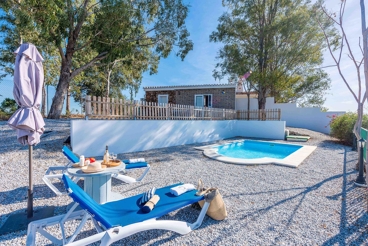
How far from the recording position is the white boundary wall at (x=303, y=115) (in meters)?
15.3

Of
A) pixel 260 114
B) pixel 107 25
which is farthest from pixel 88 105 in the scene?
pixel 260 114

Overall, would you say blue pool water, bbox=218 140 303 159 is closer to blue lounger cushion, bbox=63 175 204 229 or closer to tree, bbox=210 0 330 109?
tree, bbox=210 0 330 109

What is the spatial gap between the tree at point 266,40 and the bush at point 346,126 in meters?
4.30

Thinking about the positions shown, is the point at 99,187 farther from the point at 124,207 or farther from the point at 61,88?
the point at 61,88

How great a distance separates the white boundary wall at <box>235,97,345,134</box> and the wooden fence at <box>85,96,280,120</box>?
4.33m

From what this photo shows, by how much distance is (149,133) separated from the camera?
8.20 metres

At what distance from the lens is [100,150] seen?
6621mm

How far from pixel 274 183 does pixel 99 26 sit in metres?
11.0

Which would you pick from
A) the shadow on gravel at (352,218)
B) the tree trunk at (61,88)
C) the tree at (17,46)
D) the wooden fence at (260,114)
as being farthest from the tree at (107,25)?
the shadow on gravel at (352,218)

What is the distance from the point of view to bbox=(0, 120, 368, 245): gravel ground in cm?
237

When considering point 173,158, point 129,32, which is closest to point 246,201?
point 173,158

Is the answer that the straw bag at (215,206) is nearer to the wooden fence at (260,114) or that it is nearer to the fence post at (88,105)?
the fence post at (88,105)

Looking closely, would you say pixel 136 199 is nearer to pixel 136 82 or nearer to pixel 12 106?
pixel 12 106

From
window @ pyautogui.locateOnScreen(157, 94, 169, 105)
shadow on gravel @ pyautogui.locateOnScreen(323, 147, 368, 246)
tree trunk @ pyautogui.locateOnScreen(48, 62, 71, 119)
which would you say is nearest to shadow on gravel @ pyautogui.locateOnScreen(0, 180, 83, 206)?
shadow on gravel @ pyautogui.locateOnScreen(323, 147, 368, 246)
